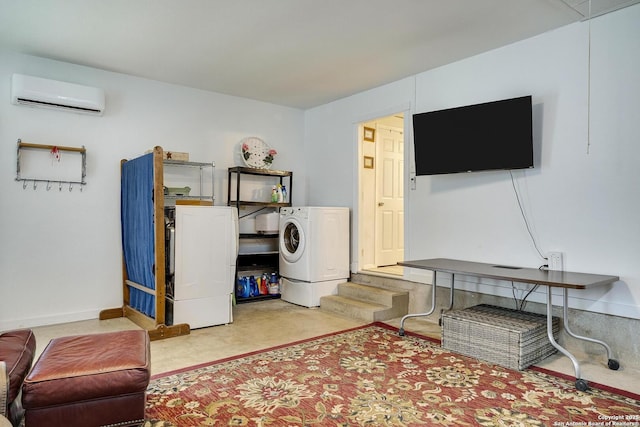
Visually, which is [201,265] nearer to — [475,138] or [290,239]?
[290,239]

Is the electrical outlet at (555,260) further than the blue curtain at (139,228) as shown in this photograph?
Answer: No

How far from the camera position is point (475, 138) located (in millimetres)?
3658

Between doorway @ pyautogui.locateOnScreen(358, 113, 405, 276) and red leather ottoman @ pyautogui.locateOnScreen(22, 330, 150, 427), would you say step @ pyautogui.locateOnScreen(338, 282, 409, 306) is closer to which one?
doorway @ pyautogui.locateOnScreen(358, 113, 405, 276)

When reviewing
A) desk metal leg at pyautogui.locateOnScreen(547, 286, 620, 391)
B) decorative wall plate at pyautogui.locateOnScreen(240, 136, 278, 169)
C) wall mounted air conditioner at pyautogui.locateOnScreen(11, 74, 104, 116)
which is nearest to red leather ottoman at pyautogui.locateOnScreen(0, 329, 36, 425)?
wall mounted air conditioner at pyautogui.locateOnScreen(11, 74, 104, 116)

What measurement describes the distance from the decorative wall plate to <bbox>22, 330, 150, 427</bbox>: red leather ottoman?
344 centimetres

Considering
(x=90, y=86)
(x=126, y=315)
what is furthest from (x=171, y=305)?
(x=90, y=86)

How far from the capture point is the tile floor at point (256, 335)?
112 inches

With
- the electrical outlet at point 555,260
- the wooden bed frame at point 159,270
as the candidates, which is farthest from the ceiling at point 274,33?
the electrical outlet at point 555,260

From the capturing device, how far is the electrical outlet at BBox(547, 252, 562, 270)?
3258 mm

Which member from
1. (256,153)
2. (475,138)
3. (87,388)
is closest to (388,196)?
(256,153)

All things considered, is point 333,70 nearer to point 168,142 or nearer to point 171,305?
point 168,142

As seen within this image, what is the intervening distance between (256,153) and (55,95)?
225 cm

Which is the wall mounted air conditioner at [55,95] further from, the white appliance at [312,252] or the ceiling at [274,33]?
the white appliance at [312,252]

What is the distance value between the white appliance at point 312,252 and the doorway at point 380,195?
290mm
